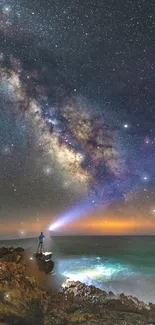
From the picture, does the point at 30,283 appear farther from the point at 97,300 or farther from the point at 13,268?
the point at 97,300

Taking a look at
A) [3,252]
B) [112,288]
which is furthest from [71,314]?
[112,288]

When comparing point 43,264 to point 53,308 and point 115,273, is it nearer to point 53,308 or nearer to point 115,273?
point 53,308

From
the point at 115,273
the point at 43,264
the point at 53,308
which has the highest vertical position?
the point at 43,264

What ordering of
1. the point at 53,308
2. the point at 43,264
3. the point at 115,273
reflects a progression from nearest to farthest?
the point at 53,308 < the point at 43,264 < the point at 115,273

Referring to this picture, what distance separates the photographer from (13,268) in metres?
19.8

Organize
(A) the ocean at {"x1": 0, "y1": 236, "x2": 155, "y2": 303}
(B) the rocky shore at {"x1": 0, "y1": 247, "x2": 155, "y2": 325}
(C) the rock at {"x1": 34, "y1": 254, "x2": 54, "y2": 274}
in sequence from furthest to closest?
(A) the ocean at {"x1": 0, "y1": 236, "x2": 155, "y2": 303}
(C) the rock at {"x1": 34, "y1": 254, "x2": 54, "y2": 274}
(B) the rocky shore at {"x1": 0, "y1": 247, "x2": 155, "y2": 325}

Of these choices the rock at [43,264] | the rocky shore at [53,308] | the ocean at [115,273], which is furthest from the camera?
the ocean at [115,273]

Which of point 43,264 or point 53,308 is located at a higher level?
point 43,264

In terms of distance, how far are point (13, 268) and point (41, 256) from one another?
1078cm

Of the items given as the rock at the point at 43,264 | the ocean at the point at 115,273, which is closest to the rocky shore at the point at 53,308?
the rock at the point at 43,264

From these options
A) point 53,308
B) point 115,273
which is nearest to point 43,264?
point 53,308

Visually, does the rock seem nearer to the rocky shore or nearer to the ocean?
the rocky shore

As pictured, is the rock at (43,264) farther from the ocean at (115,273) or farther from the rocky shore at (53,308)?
A: the ocean at (115,273)

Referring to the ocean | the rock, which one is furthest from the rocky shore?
the ocean
